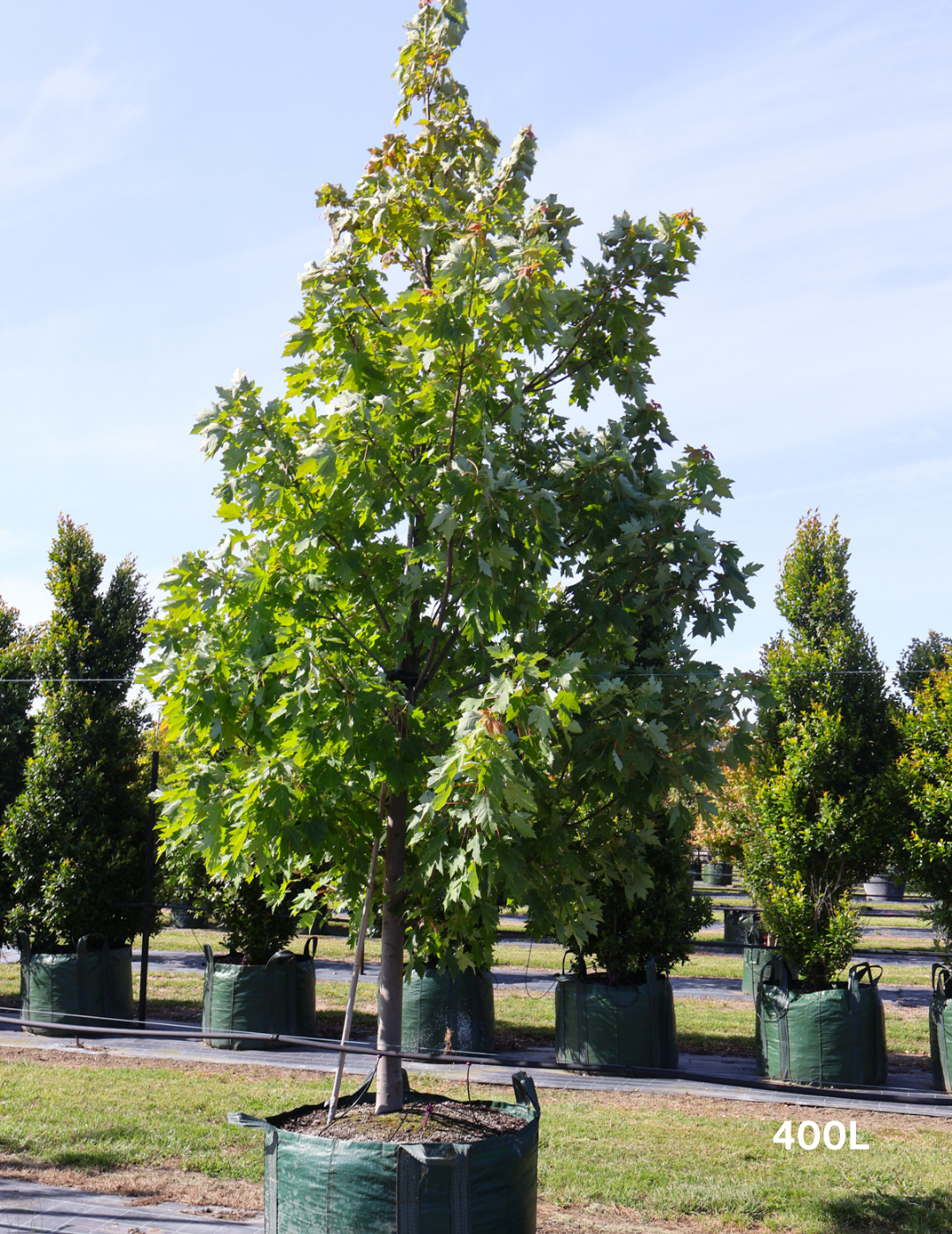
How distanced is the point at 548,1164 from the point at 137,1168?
308cm

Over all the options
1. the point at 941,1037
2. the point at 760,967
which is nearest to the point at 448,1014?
the point at 760,967

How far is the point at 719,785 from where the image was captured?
5023 millimetres

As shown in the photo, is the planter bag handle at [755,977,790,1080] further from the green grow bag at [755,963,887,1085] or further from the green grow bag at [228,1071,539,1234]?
the green grow bag at [228,1071,539,1234]

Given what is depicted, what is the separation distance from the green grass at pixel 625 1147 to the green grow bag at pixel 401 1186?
232 centimetres

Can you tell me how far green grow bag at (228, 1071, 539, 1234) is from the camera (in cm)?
475

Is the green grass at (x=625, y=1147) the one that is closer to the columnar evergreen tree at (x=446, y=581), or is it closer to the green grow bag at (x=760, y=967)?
the green grow bag at (x=760, y=967)

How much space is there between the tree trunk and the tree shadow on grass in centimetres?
309

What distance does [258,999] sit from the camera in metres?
12.7

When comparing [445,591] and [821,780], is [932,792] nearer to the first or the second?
[821,780]

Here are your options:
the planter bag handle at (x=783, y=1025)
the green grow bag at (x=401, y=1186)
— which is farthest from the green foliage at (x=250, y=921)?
the green grow bag at (x=401, y=1186)

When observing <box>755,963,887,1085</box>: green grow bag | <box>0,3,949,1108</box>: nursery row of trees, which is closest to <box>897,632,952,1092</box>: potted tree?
<box>755,963,887,1085</box>: green grow bag

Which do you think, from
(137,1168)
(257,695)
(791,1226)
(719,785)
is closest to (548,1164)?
(791,1226)

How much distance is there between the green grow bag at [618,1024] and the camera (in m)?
11.2

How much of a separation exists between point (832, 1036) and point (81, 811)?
396 inches
